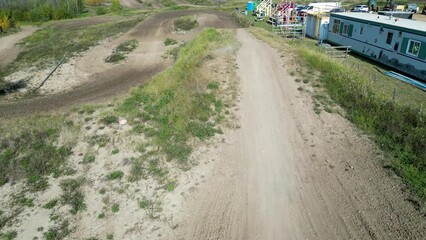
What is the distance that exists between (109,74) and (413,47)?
1009 inches

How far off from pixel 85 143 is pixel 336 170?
39.8 ft

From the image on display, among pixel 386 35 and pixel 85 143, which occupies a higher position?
pixel 386 35

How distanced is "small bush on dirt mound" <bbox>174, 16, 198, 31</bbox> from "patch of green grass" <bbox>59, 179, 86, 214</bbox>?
36497mm

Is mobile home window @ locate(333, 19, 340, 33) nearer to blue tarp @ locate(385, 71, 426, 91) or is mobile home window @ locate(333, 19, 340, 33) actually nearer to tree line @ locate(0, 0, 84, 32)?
blue tarp @ locate(385, 71, 426, 91)

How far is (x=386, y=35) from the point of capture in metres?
29.3

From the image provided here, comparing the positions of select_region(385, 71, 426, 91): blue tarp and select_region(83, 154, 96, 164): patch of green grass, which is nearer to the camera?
select_region(83, 154, 96, 164): patch of green grass

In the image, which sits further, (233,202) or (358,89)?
(358,89)

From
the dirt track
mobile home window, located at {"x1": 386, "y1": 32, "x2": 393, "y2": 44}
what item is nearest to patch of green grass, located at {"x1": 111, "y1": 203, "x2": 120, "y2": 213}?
the dirt track

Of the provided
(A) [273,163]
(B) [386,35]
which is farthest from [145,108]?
(B) [386,35]

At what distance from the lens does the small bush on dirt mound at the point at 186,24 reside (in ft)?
157

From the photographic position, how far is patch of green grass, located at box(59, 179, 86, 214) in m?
12.7

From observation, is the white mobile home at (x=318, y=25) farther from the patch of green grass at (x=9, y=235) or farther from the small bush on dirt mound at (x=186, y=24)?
the patch of green grass at (x=9, y=235)

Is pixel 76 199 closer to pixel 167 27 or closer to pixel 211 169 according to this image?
pixel 211 169

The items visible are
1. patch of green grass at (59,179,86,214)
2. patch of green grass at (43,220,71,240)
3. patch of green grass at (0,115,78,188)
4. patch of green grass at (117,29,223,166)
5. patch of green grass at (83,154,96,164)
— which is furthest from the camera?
patch of green grass at (117,29,223,166)
